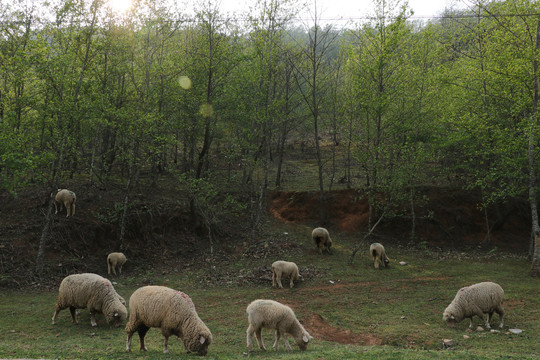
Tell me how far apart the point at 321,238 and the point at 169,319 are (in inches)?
587

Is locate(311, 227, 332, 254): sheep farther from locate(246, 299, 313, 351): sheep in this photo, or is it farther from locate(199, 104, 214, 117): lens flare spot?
locate(246, 299, 313, 351): sheep

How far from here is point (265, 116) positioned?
2359 cm

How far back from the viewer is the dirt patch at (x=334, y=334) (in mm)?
10356

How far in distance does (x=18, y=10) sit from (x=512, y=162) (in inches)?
1199

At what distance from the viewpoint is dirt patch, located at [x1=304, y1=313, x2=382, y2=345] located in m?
10.4

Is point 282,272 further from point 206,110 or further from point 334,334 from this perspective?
point 206,110

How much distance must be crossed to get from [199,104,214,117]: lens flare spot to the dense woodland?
0.08m

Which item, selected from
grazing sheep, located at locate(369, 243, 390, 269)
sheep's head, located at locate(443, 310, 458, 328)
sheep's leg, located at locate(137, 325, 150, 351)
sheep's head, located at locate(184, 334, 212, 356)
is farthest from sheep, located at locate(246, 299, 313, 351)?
grazing sheep, located at locate(369, 243, 390, 269)

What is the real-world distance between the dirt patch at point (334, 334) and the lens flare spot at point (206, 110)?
51.8ft

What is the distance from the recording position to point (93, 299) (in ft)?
35.8

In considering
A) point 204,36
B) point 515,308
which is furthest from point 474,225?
point 204,36

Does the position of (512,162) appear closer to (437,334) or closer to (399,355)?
(437,334)

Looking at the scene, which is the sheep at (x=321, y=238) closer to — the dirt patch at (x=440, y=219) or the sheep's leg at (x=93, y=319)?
the dirt patch at (x=440, y=219)

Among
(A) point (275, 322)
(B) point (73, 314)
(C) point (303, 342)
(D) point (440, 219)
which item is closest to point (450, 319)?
(C) point (303, 342)
